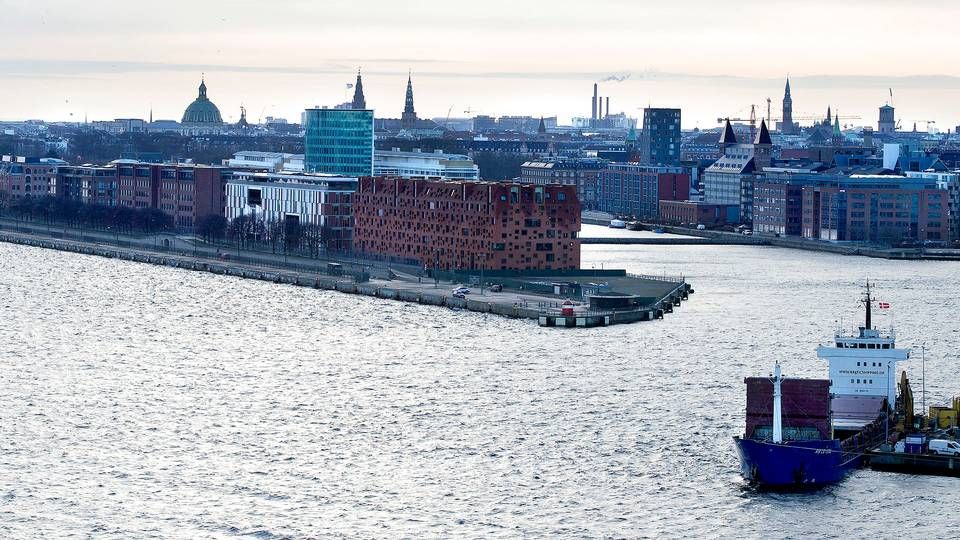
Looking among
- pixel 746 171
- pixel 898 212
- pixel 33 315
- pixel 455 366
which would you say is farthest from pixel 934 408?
pixel 746 171

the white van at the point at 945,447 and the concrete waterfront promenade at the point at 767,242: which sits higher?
the concrete waterfront promenade at the point at 767,242

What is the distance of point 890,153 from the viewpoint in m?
105

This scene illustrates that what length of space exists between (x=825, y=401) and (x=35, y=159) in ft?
242

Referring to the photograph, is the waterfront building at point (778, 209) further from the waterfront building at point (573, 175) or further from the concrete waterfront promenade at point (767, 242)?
the waterfront building at point (573, 175)

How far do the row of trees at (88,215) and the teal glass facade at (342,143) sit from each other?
27.8ft

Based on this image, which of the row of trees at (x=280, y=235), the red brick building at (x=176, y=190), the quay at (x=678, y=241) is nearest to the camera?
the row of trees at (x=280, y=235)

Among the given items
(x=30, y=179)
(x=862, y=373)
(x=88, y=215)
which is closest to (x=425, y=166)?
(x=88, y=215)

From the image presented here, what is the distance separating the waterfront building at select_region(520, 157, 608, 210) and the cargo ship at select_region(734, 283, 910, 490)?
7928cm

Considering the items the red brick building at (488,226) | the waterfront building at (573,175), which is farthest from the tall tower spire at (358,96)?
the red brick building at (488,226)

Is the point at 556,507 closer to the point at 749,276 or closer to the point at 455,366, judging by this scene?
the point at 455,366

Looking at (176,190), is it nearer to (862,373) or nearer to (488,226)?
(488,226)

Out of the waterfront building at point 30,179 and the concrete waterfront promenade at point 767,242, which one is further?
the waterfront building at point 30,179

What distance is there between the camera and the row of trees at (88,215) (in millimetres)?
85500

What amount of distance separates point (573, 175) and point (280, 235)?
141ft
